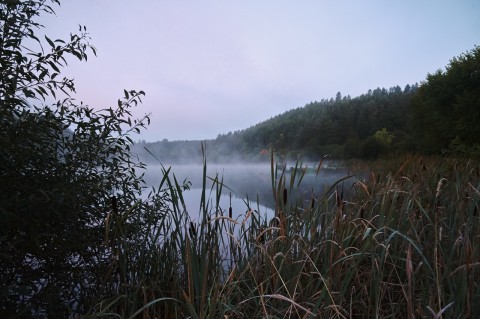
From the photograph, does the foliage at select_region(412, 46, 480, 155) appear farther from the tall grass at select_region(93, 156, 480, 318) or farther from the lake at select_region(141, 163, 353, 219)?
the tall grass at select_region(93, 156, 480, 318)

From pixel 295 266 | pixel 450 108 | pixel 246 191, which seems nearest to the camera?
pixel 295 266

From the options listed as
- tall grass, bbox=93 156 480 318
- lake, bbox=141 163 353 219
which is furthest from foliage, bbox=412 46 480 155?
tall grass, bbox=93 156 480 318

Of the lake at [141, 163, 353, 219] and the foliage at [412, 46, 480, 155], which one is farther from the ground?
the foliage at [412, 46, 480, 155]

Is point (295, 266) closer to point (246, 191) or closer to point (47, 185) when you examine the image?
point (246, 191)

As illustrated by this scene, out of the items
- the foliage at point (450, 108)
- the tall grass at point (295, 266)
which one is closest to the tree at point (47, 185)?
the tall grass at point (295, 266)

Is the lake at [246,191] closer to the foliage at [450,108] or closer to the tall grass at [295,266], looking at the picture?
the tall grass at [295,266]

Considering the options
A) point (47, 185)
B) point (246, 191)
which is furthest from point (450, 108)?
point (47, 185)

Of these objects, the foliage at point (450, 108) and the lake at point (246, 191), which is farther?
the foliage at point (450, 108)

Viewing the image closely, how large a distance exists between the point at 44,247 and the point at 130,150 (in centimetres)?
117

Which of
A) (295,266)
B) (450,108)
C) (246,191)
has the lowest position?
(295,266)

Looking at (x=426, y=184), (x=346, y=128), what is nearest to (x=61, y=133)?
(x=426, y=184)

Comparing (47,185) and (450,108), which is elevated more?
(450,108)

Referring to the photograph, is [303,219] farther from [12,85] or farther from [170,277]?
[12,85]

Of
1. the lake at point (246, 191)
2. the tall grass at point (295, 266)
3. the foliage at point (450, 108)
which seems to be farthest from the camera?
the foliage at point (450, 108)
